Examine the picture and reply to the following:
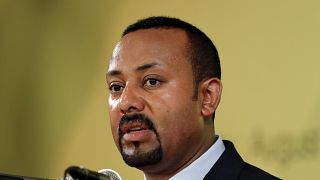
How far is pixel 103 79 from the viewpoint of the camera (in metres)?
2.52

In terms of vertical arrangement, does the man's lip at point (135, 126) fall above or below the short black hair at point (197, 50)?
below

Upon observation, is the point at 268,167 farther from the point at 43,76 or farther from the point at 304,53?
the point at 43,76

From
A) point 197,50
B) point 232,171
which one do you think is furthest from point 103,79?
point 232,171

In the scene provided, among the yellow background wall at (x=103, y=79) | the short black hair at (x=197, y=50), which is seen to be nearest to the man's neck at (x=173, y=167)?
the short black hair at (x=197, y=50)

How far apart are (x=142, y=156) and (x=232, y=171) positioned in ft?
0.57

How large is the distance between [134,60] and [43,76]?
1537mm

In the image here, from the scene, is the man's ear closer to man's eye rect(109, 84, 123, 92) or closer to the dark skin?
the dark skin

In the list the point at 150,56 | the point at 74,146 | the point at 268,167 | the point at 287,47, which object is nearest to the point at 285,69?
the point at 287,47

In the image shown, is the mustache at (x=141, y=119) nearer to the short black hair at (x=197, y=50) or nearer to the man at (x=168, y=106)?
the man at (x=168, y=106)

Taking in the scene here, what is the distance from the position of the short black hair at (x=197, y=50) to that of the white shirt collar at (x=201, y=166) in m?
0.14

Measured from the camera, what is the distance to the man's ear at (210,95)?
129 centimetres

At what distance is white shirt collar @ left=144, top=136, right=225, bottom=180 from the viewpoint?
49.7 inches

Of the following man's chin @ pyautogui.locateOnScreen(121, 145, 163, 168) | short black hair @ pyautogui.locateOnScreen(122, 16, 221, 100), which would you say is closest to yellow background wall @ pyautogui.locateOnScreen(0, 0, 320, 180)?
short black hair @ pyautogui.locateOnScreen(122, 16, 221, 100)

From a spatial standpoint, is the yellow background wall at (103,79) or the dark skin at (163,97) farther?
the yellow background wall at (103,79)
